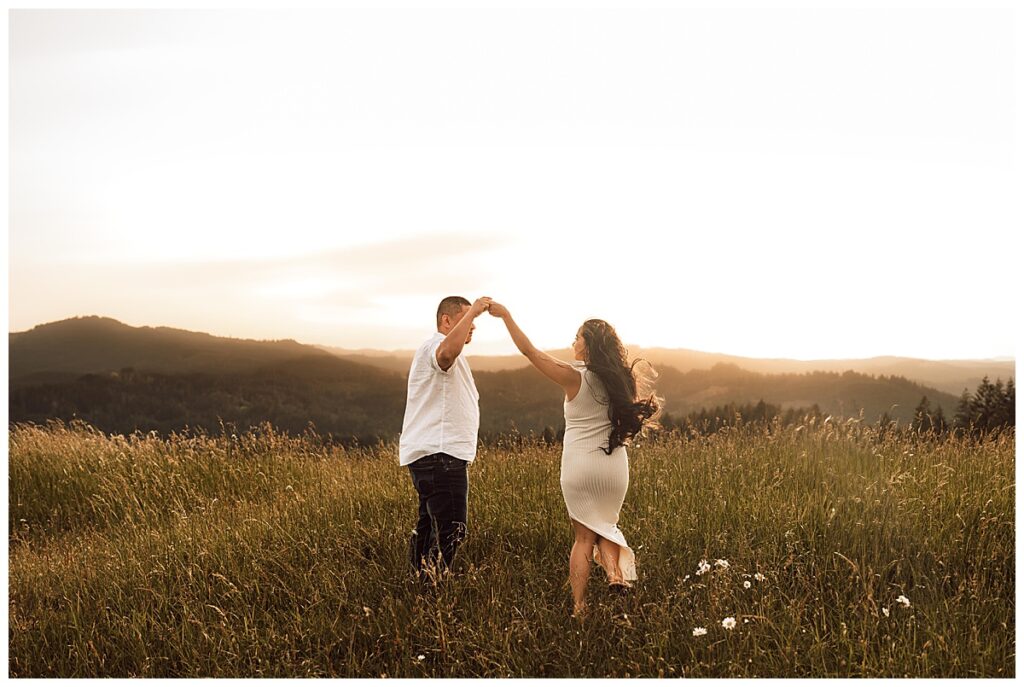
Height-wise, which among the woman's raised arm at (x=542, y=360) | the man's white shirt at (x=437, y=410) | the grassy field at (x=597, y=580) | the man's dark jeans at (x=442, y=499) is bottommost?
the grassy field at (x=597, y=580)

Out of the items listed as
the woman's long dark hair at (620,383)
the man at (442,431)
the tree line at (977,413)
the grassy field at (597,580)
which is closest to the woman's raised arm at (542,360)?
the woman's long dark hair at (620,383)

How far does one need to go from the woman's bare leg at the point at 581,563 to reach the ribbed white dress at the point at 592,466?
9cm

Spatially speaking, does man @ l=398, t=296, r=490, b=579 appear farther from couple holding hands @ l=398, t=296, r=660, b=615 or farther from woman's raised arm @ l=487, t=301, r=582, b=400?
woman's raised arm @ l=487, t=301, r=582, b=400

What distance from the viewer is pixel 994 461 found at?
7.27 metres

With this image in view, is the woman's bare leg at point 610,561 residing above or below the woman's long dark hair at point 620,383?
below

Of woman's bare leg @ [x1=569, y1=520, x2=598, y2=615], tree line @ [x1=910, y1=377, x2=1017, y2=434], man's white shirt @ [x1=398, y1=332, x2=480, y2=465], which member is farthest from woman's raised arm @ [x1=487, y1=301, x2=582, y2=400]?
tree line @ [x1=910, y1=377, x2=1017, y2=434]

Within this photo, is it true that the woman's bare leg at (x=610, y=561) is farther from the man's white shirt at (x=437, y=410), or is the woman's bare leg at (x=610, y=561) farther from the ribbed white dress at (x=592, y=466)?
the man's white shirt at (x=437, y=410)

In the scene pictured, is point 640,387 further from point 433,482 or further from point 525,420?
point 525,420

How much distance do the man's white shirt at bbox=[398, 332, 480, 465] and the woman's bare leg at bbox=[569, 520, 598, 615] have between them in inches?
33.3

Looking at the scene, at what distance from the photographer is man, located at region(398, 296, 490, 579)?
548 cm

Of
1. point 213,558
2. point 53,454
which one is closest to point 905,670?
point 213,558

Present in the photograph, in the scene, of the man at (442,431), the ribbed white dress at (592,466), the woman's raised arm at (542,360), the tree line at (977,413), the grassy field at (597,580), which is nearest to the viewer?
the grassy field at (597,580)

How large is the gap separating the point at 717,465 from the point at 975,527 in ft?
6.69

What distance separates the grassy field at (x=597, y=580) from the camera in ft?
15.9
